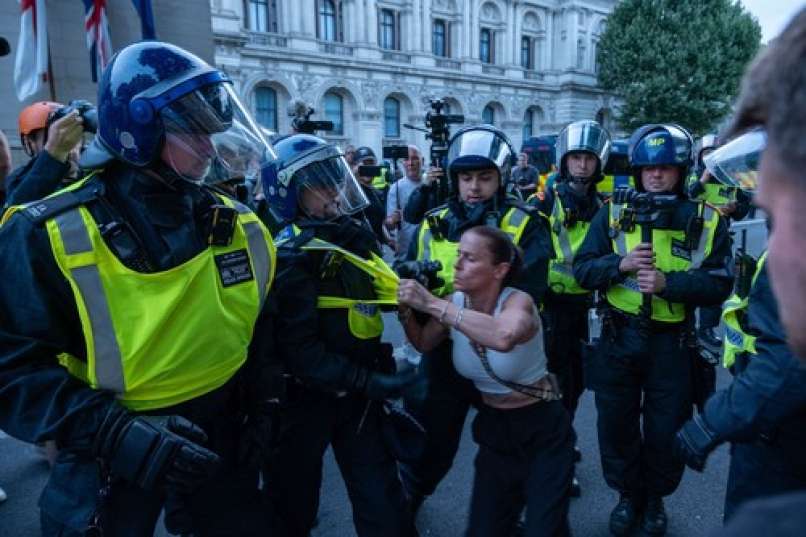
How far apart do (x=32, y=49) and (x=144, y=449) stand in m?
5.42

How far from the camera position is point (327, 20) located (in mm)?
29516

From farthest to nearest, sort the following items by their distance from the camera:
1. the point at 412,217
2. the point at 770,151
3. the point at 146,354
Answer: the point at 412,217
the point at 146,354
the point at 770,151

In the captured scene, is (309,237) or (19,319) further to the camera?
(309,237)

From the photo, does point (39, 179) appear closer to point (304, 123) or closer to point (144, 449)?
point (144, 449)

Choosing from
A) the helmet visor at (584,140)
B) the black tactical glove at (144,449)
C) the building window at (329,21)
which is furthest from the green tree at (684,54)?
the black tactical glove at (144,449)

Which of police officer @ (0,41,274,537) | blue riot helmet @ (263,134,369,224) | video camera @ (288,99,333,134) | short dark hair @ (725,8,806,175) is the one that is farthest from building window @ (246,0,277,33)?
short dark hair @ (725,8,806,175)

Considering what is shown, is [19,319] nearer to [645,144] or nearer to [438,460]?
[438,460]

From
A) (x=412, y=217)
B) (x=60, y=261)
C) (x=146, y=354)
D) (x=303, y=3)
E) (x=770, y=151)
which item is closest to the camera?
(x=770, y=151)

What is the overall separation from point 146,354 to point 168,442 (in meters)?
0.26

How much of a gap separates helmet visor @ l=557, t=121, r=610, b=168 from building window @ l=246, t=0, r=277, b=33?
27.2m

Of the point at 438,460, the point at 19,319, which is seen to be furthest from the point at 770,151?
the point at 438,460

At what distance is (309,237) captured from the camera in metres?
2.28

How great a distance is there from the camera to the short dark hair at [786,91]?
60cm

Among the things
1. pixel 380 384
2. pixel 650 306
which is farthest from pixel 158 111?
pixel 650 306
